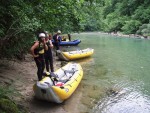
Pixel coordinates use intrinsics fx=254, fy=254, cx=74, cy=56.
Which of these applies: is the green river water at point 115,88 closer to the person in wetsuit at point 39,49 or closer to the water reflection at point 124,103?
the water reflection at point 124,103

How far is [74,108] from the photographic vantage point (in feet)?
21.2

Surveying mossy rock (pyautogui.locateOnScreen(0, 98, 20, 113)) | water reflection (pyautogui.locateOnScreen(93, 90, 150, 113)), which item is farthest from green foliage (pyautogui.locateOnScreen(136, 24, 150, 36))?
mossy rock (pyautogui.locateOnScreen(0, 98, 20, 113))

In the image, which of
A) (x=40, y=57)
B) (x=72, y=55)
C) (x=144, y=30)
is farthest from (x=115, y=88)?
(x=144, y=30)

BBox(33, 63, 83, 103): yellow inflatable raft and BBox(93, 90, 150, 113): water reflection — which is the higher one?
BBox(33, 63, 83, 103): yellow inflatable raft

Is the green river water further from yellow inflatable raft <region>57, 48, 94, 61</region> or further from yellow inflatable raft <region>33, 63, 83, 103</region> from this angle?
yellow inflatable raft <region>57, 48, 94, 61</region>

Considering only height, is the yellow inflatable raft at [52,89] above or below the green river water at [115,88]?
above

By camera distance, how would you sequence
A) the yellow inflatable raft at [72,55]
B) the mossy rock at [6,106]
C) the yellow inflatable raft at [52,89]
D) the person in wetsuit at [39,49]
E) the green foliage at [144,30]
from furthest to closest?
1. the green foliage at [144,30]
2. the yellow inflatable raft at [72,55]
3. the person in wetsuit at [39,49]
4. the yellow inflatable raft at [52,89]
5. the mossy rock at [6,106]

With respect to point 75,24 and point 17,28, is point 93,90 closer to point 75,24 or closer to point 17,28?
point 17,28

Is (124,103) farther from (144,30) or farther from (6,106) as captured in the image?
(144,30)

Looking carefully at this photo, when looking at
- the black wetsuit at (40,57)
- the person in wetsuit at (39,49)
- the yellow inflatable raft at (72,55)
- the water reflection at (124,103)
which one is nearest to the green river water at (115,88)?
the water reflection at (124,103)

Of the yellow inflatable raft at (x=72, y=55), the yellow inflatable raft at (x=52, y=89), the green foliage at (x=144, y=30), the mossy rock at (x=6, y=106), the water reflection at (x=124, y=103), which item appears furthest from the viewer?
the green foliage at (x=144, y=30)

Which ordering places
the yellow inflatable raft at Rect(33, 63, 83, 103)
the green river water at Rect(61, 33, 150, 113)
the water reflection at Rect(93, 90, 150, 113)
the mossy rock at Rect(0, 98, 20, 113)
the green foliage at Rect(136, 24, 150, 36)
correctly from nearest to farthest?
the mossy rock at Rect(0, 98, 20, 113) → the yellow inflatable raft at Rect(33, 63, 83, 103) → the water reflection at Rect(93, 90, 150, 113) → the green river water at Rect(61, 33, 150, 113) → the green foliage at Rect(136, 24, 150, 36)

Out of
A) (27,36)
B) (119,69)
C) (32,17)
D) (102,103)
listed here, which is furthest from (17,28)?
(119,69)

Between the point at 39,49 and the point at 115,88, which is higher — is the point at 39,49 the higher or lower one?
the higher one
